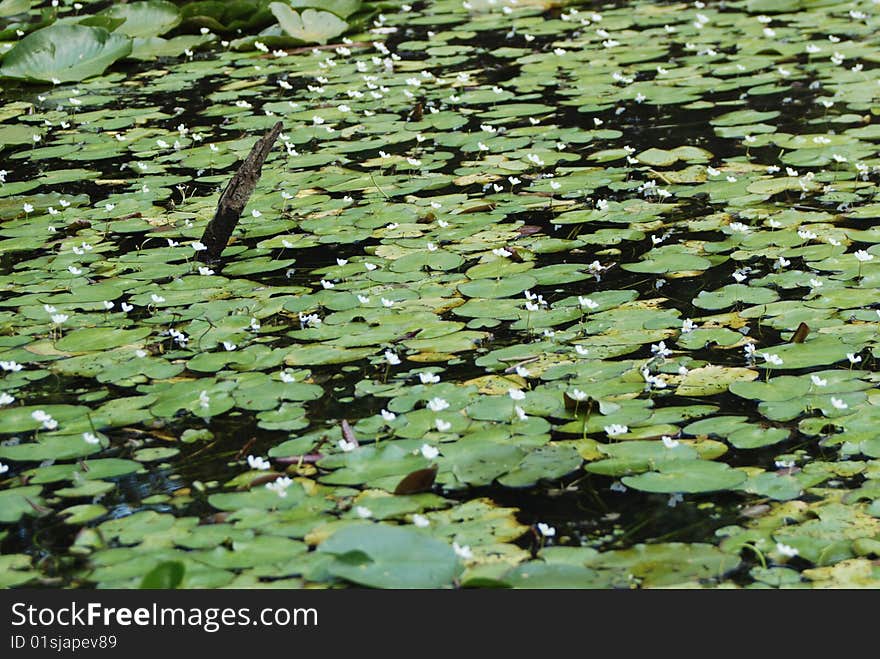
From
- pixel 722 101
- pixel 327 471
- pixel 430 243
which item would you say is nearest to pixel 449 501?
pixel 327 471

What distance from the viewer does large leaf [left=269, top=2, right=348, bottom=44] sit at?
263 inches

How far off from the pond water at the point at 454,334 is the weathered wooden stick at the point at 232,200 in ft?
0.28

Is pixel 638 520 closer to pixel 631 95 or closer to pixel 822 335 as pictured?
pixel 822 335

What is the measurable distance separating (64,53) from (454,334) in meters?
4.11

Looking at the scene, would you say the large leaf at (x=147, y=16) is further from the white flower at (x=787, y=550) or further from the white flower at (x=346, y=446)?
the white flower at (x=787, y=550)

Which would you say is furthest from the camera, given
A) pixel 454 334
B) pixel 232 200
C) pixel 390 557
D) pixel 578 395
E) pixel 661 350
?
pixel 232 200

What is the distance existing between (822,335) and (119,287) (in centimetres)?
204

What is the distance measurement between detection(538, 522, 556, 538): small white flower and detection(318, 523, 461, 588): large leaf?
213 millimetres

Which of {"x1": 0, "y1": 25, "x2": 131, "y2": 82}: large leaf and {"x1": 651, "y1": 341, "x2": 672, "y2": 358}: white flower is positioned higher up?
{"x1": 0, "y1": 25, "x2": 131, "y2": 82}: large leaf

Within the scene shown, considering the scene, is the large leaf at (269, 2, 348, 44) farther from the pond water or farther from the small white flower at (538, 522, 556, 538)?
the small white flower at (538, 522, 556, 538)

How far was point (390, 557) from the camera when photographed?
2.06m

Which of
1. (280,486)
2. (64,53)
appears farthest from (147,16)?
(280,486)

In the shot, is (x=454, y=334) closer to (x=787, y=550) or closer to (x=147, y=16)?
(x=787, y=550)

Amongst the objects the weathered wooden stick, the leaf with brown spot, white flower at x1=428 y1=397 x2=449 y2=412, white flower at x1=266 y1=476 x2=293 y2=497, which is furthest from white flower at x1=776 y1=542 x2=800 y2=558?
the weathered wooden stick
